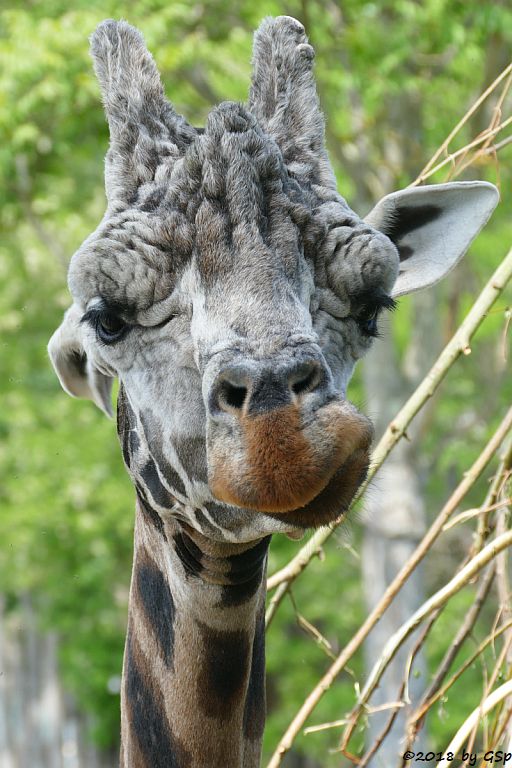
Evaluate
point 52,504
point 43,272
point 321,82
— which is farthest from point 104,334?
point 43,272

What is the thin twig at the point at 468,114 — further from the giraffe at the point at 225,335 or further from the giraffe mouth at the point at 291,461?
the giraffe mouth at the point at 291,461

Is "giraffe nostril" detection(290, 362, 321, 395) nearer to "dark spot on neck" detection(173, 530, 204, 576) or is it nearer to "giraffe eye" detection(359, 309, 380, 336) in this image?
"giraffe eye" detection(359, 309, 380, 336)

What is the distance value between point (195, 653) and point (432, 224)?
1.97m

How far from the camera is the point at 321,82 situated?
19.0 meters

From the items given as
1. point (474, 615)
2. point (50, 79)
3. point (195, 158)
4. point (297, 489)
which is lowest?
point (474, 615)

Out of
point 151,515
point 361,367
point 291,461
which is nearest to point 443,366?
point 151,515

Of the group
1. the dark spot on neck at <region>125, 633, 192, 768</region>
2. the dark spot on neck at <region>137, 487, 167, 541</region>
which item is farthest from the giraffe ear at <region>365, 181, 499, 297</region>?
the dark spot on neck at <region>125, 633, 192, 768</region>

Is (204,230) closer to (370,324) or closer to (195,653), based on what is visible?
(370,324)

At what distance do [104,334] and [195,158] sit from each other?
27.8 inches

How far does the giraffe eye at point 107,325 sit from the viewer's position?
425cm

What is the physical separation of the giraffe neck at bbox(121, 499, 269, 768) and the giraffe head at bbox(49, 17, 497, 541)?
0.20 metres

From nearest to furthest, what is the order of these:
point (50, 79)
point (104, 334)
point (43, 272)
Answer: point (104, 334) → point (50, 79) → point (43, 272)

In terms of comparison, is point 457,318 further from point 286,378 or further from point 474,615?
point 286,378

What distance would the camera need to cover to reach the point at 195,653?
14.8 ft
